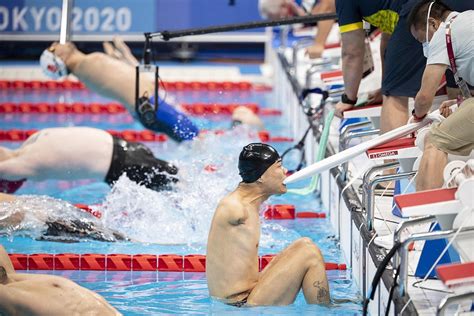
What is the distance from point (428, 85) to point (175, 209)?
2412 millimetres

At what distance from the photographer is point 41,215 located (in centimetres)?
654

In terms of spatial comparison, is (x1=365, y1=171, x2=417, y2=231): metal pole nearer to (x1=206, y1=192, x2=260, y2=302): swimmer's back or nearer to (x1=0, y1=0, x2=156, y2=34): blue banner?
(x1=206, y1=192, x2=260, y2=302): swimmer's back

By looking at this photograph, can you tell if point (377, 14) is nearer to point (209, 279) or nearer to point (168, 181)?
point (168, 181)

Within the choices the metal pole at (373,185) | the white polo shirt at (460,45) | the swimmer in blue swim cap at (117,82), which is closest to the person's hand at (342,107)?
the metal pole at (373,185)

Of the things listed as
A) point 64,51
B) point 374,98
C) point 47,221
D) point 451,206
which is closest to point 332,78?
point 374,98

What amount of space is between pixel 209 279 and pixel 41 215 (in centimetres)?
186

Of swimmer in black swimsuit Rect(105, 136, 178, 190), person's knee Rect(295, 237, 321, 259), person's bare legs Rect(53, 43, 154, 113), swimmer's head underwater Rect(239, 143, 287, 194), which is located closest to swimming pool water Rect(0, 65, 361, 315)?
swimmer in black swimsuit Rect(105, 136, 178, 190)

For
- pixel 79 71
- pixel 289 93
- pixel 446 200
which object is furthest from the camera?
pixel 289 93

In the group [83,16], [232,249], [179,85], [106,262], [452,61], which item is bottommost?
[106,262]

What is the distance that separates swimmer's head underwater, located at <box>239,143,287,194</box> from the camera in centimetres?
491

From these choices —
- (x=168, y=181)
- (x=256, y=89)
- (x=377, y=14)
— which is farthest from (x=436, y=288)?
→ (x=256, y=89)

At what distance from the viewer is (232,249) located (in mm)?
4871

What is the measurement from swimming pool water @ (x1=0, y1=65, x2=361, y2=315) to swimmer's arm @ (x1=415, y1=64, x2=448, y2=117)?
3.19ft

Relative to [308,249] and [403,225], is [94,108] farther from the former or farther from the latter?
[403,225]
